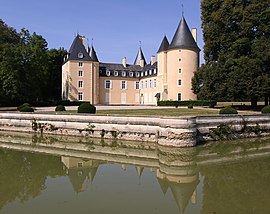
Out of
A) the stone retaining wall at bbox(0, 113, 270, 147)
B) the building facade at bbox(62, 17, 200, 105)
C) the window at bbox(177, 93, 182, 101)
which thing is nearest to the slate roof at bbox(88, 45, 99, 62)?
the building facade at bbox(62, 17, 200, 105)

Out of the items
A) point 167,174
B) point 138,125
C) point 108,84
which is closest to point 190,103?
point 108,84

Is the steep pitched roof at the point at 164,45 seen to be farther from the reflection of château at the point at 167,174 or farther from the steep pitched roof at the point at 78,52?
the reflection of château at the point at 167,174

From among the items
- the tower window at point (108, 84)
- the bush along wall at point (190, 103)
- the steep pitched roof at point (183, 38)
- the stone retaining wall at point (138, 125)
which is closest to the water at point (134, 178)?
the stone retaining wall at point (138, 125)

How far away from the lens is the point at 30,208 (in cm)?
490

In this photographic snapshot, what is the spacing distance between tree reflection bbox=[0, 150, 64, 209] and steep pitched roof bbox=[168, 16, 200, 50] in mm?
24102

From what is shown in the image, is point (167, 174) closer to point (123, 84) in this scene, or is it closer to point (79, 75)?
point (79, 75)

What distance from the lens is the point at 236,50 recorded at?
21359 mm

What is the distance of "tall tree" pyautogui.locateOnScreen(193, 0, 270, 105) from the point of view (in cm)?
1920

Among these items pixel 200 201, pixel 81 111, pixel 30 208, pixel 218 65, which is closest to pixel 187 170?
pixel 200 201

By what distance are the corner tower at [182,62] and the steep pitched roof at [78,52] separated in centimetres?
1087

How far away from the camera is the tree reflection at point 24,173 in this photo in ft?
18.8

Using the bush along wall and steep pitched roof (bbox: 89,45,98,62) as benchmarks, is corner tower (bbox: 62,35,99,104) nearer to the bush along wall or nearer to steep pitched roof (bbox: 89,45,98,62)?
steep pitched roof (bbox: 89,45,98,62)

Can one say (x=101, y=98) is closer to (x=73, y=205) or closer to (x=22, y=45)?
(x=22, y=45)

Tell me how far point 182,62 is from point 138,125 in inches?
803
